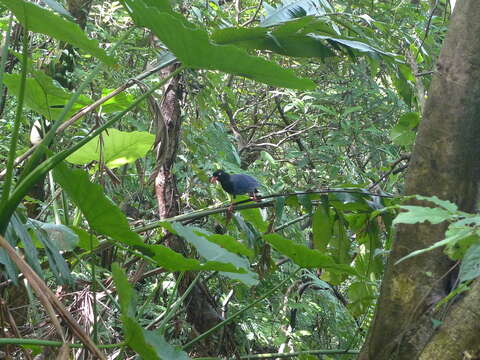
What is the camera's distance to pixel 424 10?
192 inches

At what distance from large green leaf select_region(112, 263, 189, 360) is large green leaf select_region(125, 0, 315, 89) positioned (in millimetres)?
535

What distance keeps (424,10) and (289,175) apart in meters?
1.78

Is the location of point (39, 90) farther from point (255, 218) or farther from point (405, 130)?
point (405, 130)

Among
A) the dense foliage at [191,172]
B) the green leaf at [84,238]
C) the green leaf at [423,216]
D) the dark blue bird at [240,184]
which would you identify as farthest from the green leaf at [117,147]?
the green leaf at [423,216]

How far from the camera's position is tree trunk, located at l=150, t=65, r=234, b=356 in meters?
2.65

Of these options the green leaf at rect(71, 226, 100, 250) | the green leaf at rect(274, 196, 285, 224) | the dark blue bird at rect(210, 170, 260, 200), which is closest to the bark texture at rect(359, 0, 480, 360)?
the green leaf at rect(274, 196, 285, 224)

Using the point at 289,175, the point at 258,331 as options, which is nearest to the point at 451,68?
the point at 258,331

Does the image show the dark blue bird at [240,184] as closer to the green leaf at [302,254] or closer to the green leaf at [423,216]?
the green leaf at [302,254]

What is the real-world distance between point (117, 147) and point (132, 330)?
117 centimetres

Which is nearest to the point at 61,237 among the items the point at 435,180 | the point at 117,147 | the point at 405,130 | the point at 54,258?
the point at 54,258

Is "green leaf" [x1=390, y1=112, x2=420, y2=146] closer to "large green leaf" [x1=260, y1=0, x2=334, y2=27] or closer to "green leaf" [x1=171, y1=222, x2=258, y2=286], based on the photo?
"large green leaf" [x1=260, y1=0, x2=334, y2=27]

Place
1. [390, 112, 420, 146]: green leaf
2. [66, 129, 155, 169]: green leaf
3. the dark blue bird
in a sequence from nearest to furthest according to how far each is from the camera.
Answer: [66, 129, 155, 169]: green leaf → [390, 112, 420, 146]: green leaf → the dark blue bird

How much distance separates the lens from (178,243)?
108 inches

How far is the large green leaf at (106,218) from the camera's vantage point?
4.92 ft
